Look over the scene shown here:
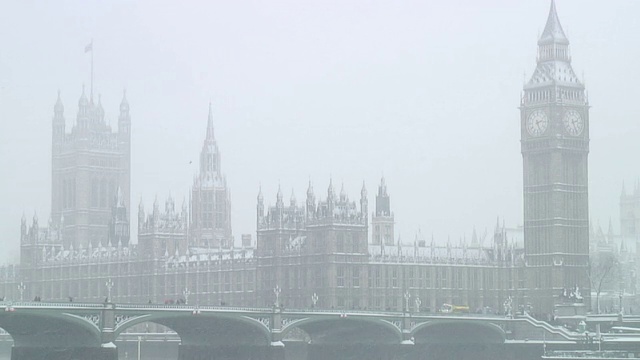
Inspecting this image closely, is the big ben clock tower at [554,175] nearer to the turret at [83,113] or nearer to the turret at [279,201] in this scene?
the turret at [279,201]

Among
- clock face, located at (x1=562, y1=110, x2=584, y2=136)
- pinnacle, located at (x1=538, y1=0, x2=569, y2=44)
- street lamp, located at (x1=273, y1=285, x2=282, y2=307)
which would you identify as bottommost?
street lamp, located at (x1=273, y1=285, x2=282, y2=307)

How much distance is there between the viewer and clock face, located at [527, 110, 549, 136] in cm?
11771

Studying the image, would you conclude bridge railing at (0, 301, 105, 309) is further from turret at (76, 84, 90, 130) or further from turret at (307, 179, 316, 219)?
turret at (76, 84, 90, 130)

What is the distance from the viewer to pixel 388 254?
11950cm

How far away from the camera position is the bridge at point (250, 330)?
257 feet

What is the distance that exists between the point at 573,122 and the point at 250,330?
3879 centimetres

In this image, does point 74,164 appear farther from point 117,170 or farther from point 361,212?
point 361,212

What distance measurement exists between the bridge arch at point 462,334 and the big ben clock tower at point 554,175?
1730cm

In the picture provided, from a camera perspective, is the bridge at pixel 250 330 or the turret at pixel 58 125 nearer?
the bridge at pixel 250 330

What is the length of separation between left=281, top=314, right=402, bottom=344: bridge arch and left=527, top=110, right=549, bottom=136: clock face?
2802cm

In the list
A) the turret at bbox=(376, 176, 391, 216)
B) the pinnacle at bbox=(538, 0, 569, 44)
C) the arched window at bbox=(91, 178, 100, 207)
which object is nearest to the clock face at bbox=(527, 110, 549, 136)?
the pinnacle at bbox=(538, 0, 569, 44)

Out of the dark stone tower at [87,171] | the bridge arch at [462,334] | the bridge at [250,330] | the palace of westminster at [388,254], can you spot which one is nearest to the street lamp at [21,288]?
the palace of westminster at [388,254]

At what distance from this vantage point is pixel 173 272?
13288cm

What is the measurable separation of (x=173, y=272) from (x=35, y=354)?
4965cm
